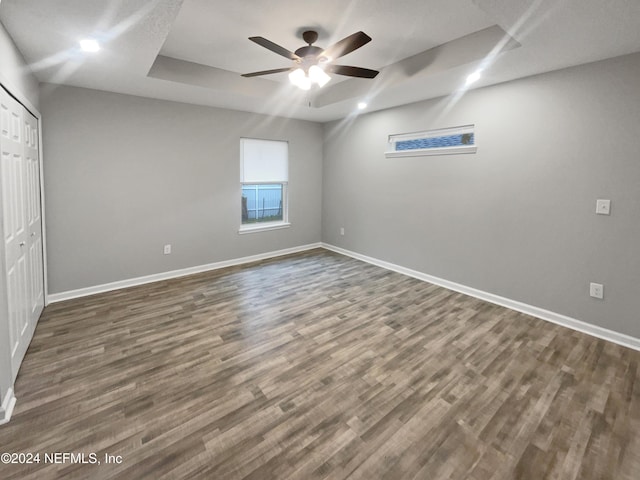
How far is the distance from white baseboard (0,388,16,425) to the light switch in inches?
183

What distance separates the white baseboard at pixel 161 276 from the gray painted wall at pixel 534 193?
1983mm

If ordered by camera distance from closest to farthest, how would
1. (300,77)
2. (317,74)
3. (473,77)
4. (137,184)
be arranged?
(317,74), (300,77), (473,77), (137,184)

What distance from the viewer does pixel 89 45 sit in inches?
96.6

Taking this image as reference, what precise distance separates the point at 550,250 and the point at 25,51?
5.01 m

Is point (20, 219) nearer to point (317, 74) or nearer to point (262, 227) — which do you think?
point (317, 74)

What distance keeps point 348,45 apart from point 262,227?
351cm

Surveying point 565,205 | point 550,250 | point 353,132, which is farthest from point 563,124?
point 353,132

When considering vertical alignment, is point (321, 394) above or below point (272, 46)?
below

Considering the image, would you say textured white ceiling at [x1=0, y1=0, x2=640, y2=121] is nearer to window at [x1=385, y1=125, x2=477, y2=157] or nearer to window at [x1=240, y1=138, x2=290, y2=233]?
window at [x1=385, y1=125, x2=477, y2=157]

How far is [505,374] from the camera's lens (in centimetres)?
236

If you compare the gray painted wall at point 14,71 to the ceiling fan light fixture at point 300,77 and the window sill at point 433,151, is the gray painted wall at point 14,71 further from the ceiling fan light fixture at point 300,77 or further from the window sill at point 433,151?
the window sill at point 433,151

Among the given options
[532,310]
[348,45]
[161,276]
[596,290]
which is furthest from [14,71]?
[596,290]

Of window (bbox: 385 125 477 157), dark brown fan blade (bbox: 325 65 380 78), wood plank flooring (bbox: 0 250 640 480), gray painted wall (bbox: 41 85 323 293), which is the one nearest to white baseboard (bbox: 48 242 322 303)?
gray painted wall (bbox: 41 85 323 293)

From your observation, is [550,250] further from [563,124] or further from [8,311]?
[8,311]
